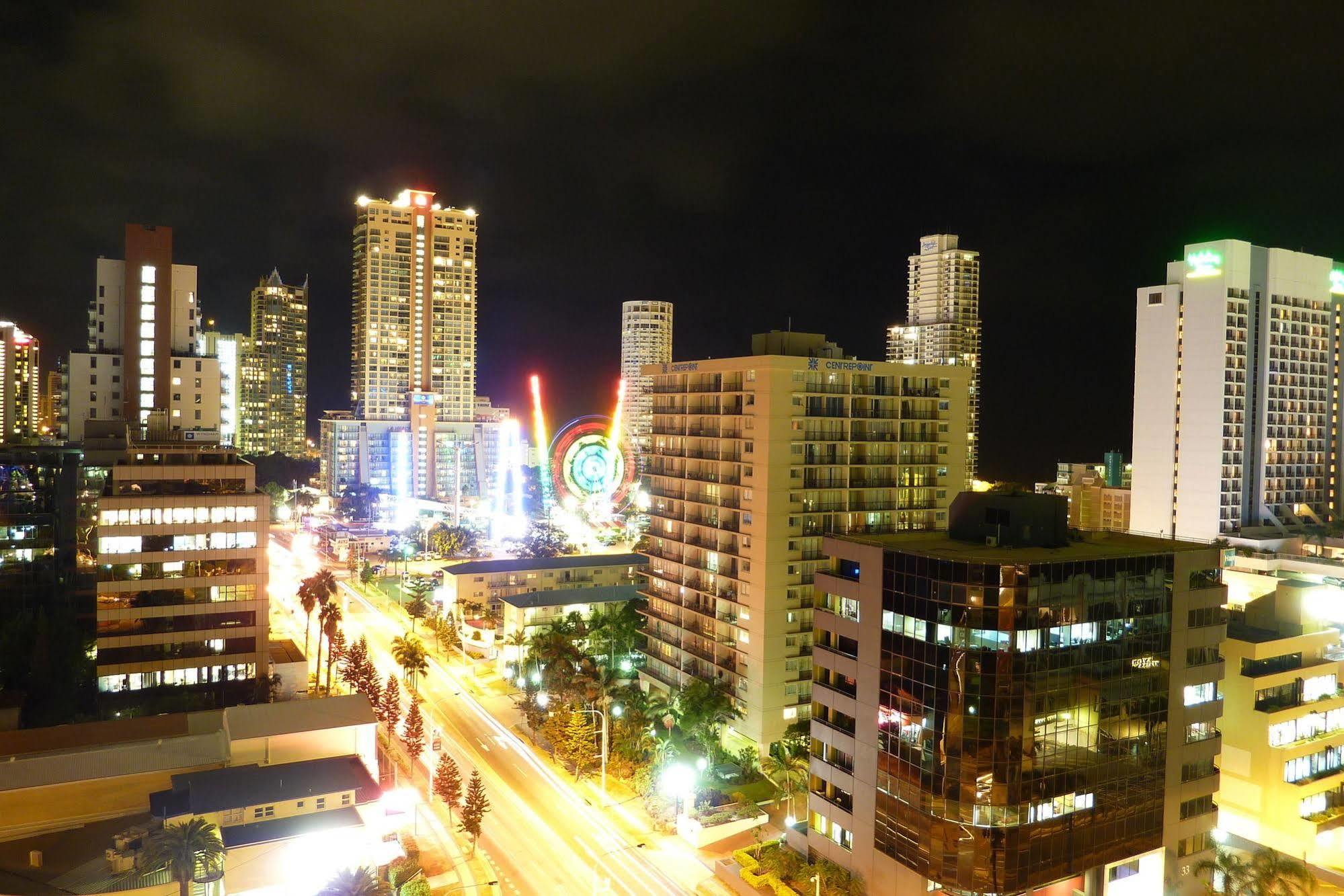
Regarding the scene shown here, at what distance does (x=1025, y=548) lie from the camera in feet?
140

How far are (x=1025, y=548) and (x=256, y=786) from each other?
43.2 m

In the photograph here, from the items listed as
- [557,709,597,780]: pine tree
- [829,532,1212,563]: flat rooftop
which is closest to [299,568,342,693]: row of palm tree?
[557,709,597,780]: pine tree

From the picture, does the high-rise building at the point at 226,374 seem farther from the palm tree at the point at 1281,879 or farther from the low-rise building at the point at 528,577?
the palm tree at the point at 1281,879

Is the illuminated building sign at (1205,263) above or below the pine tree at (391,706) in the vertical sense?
above

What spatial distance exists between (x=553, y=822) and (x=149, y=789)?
23122 mm

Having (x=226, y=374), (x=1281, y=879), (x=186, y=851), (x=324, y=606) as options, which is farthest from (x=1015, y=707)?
(x=226, y=374)

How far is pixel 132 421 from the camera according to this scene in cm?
8806

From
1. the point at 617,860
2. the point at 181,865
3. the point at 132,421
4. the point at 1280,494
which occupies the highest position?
the point at 132,421

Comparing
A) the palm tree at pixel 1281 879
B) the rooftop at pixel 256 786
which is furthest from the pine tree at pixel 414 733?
the palm tree at pixel 1281 879

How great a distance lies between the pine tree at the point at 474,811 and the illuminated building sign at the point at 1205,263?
96.5 metres

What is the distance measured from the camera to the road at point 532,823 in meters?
45.5

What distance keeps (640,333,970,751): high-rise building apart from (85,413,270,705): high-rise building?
109 ft

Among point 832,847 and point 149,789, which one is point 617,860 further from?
point 149,789

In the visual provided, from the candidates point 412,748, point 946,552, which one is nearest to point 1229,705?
point 946,552
